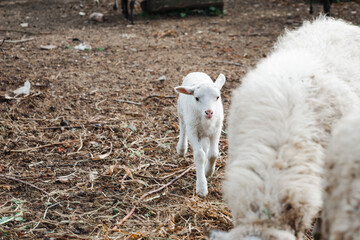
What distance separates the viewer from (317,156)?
236 cm

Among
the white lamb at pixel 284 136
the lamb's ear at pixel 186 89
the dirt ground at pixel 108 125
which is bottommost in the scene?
the dirt ground at pixel 108 125

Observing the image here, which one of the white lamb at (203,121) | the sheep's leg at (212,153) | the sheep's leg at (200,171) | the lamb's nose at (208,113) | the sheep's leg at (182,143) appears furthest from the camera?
the sheep's leg at (182,143)

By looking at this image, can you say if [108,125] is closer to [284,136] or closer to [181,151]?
[181,151]

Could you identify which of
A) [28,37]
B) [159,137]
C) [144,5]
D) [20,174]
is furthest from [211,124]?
[144,5]

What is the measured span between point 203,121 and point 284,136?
1370mm

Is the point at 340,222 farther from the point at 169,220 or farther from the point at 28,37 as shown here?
the point at 28,37

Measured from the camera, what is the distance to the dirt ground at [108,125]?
3.38 meters

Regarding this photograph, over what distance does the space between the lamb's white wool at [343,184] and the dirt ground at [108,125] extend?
1.43 metres

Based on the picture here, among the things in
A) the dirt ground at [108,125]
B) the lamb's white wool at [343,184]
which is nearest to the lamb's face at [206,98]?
the dirt ground at [108,125]

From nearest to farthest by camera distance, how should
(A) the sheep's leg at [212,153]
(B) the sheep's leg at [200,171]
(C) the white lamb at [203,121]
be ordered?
1. (C) the white lamb at [203,121]
2. (B) the sheep's leg at [200,171]
3. (A) the sheep's leg at [212,153]

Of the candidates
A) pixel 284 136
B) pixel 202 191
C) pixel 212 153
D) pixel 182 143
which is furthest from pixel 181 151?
pixel 284 136

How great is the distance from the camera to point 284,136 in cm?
232

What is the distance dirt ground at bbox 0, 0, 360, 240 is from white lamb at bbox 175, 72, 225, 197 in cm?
22

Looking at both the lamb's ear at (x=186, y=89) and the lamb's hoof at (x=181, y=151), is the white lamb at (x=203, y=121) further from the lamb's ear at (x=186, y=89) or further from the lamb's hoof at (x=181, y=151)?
the lamb's hoof at (x=181, y=151)
